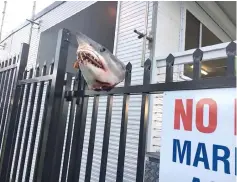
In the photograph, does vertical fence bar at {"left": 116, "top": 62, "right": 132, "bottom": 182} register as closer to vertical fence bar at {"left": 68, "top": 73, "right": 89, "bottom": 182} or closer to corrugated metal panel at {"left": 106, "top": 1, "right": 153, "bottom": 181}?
vertical fence bar at {"left": 68, "top": 73, "right": 89, "bottom": 182}

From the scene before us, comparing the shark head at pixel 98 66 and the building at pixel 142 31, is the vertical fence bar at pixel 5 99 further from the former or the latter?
the shark head at pixel 98 66

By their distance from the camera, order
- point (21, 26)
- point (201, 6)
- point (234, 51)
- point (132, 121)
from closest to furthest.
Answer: point (234, 51), point (132, 121), point (201, 6), point (21, 26)

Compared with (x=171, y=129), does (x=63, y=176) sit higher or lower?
lower

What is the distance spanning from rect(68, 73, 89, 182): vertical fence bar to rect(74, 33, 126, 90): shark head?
9.5 inches

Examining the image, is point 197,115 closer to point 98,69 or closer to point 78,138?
point 98,69

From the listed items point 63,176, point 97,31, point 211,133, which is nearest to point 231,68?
point 211,133

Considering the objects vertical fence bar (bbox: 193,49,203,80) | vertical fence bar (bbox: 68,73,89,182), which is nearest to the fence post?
vertical fence bar (bbox: 68,73,89,182)

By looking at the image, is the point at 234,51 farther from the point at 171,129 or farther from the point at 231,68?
the point at 171,129

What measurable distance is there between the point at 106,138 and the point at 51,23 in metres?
5.38

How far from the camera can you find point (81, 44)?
4.42ft

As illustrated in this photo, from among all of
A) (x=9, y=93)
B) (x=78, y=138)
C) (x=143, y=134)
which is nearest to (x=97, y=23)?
(x=9, y=93)

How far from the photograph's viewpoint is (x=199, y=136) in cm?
94

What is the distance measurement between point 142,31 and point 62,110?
2.43 m

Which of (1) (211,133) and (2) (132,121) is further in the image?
(2) (132,121)
